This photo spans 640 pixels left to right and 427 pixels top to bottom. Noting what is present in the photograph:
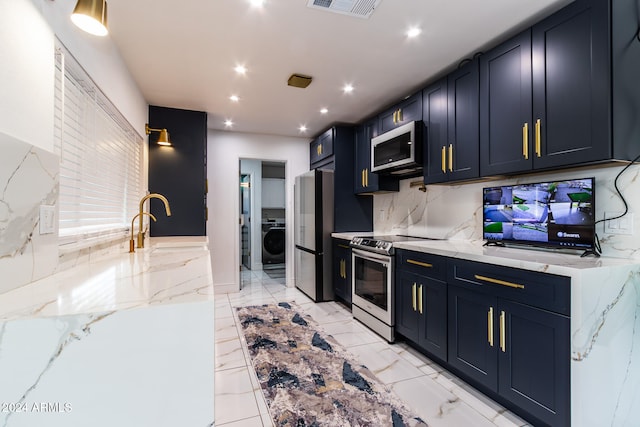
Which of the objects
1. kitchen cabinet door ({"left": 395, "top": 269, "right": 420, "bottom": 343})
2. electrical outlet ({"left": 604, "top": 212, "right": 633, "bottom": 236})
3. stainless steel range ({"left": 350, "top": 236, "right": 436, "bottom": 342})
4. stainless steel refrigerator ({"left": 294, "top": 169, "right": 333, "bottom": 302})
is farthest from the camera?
stainless steel refrigerator ({"left": 294, "top": 169, "right": 333, "bottom": 302})

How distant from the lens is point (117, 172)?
2.66 meters

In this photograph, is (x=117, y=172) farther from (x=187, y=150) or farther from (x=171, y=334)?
(x=171, y=334)

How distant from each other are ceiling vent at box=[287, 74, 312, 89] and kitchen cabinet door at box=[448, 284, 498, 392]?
223 centimetres

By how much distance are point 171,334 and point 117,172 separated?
2.41m

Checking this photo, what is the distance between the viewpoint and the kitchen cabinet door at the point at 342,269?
377 cm

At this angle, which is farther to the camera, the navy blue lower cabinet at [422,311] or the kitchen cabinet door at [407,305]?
the kitchen cabinet door at [407,305]

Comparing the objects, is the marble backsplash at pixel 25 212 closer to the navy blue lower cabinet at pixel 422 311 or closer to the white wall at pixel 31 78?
the white wall at pixel 31 78

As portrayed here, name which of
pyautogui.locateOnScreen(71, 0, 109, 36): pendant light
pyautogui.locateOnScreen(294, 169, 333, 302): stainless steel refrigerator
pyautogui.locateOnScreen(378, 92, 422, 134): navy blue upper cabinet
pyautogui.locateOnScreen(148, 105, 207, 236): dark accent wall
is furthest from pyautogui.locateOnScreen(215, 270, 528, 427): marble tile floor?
pyautogui.locateOnScreen(378, 92, 422, 134): navy blue upper cabinet

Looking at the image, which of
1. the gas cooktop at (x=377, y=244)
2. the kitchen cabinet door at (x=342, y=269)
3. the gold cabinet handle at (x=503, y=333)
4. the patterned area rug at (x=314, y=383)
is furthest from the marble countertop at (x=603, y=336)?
the kitchen cabinet door at (x=342, y=269)

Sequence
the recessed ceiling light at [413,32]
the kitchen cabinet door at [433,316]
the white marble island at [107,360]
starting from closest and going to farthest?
the white marble island at [107,360]
the recessed ceiling light at [413,32]
the kitchen cabinet door at [433,316]

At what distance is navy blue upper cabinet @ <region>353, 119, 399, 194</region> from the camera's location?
3701 millimetres

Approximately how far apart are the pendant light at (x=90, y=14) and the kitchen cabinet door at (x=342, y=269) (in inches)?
122

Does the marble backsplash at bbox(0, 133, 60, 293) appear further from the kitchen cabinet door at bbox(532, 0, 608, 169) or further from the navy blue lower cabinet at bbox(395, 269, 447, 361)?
the kitchen cabinet door at bbox(532, 0, 608, 169)

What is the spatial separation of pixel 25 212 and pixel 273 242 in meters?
5.60
